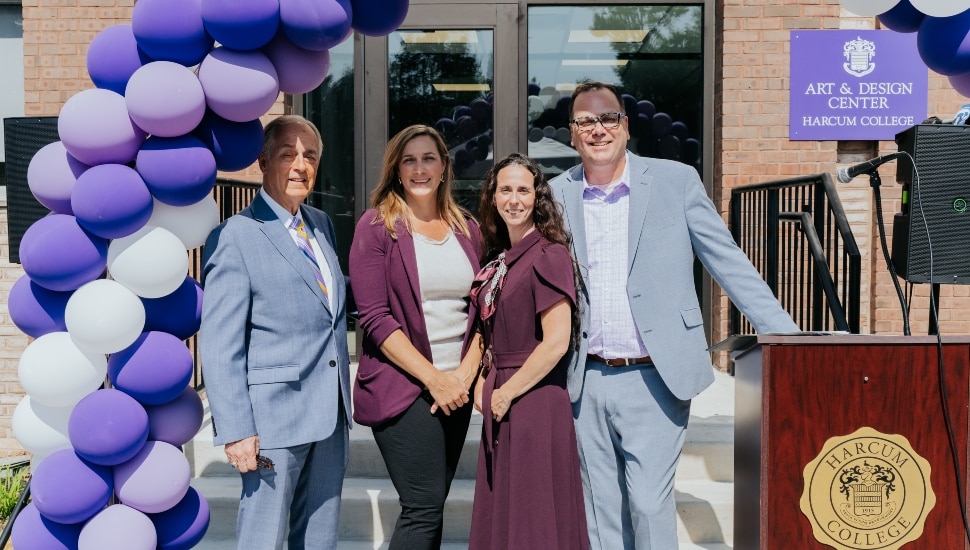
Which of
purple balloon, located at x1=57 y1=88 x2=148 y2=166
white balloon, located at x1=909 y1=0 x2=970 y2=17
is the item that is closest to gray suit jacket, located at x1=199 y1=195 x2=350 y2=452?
purple balloon, located at x1=57 y1=88 x2=148 y2=166

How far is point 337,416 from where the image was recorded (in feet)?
10.0

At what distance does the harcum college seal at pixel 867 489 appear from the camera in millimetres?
2807

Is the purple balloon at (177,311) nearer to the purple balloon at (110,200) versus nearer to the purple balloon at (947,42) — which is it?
the purple balloon at (110,200)

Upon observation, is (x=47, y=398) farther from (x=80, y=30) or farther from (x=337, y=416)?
(x=80, y=30)

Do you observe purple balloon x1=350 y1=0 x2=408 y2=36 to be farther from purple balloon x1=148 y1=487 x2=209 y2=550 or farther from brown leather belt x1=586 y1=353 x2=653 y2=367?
purple balloon x1=148 y1=487 x2=209 y2=550

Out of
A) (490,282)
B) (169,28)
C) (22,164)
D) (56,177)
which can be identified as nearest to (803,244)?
(490,282)

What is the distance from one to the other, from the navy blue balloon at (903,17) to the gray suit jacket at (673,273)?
1.04m

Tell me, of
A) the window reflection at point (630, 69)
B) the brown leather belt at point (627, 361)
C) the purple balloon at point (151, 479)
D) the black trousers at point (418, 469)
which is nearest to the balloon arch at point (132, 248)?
the purple balloon at point (151, 479)

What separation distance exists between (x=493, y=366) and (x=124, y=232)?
1325 millimetres

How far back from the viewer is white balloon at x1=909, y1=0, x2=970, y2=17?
3.04 m

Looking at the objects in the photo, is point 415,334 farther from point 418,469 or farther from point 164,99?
point 164,99

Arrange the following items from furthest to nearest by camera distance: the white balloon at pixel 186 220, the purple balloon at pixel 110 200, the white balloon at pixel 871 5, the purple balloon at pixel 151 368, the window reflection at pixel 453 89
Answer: the window reflection at pixel 453 89 → the white balloon at pixel 871 5 → the white balloon at pixel 186 220 → the purple balloon at pixel 151 368 → the purple balloon at pixel 110 200

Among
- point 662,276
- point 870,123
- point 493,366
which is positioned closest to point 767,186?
point 870,123

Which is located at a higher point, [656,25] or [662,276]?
[656,25]
